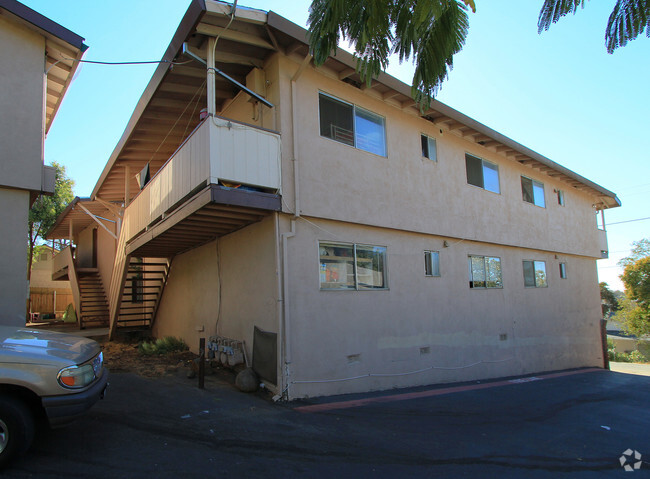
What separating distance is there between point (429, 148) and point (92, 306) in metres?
13.8

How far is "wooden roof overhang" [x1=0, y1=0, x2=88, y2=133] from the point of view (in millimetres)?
7566

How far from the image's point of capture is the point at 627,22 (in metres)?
3.33

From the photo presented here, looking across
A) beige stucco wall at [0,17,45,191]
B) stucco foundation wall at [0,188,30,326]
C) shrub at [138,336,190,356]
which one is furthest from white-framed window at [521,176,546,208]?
stucco foundation wall at [0,188,30,326]

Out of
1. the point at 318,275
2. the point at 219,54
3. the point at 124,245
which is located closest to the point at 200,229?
the point at 318,275

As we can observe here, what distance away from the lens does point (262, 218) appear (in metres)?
7.61

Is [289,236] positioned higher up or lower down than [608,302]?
higher up

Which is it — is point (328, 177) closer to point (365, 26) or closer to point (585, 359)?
point (365, 26)

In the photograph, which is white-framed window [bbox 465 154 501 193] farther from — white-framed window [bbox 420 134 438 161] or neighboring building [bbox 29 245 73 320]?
neighboring building [bbox 29 245 73 320]

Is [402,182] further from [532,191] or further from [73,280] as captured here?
[73,280]

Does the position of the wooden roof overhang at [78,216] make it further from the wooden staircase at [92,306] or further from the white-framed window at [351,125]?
the white-framed window at [351,125]

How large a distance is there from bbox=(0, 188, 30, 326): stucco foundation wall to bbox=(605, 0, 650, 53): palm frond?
29.6 ft

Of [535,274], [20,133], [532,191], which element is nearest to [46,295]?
[20,133]

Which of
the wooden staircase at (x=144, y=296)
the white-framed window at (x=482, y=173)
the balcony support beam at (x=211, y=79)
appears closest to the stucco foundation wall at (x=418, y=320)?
the white-framed window at (x=482, y=173)

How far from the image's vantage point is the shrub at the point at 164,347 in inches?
408
